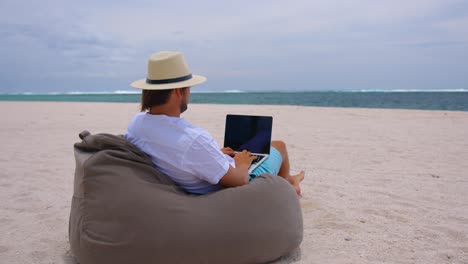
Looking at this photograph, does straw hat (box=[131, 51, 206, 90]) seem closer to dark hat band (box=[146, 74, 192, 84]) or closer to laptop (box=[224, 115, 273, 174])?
dark hat band (box=[146, 74, 192, 84])

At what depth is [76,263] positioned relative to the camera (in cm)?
290

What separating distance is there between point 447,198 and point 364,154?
2450 mm

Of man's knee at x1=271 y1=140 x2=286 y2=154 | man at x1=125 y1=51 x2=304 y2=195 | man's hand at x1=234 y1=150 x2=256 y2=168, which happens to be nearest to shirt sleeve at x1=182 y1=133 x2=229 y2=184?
man at x1=125 y1=51 x2=304 y2=195

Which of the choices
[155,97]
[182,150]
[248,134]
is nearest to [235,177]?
→ [182,150]

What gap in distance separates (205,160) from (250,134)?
1056 millimetres

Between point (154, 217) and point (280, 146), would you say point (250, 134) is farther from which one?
point (154, 217)

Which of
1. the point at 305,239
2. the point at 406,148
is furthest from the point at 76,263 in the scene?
the point at 406,148

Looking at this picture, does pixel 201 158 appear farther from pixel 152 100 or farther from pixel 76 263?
pixel 76 263

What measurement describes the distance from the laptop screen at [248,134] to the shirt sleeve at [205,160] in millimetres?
894

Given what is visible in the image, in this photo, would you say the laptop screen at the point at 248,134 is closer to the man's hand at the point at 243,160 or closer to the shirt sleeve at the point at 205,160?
the man's hand at the point at 243,160

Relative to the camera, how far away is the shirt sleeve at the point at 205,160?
2482 millimetres

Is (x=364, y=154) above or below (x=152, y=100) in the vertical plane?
below

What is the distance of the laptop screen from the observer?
11.3ft

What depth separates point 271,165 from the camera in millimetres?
3414
